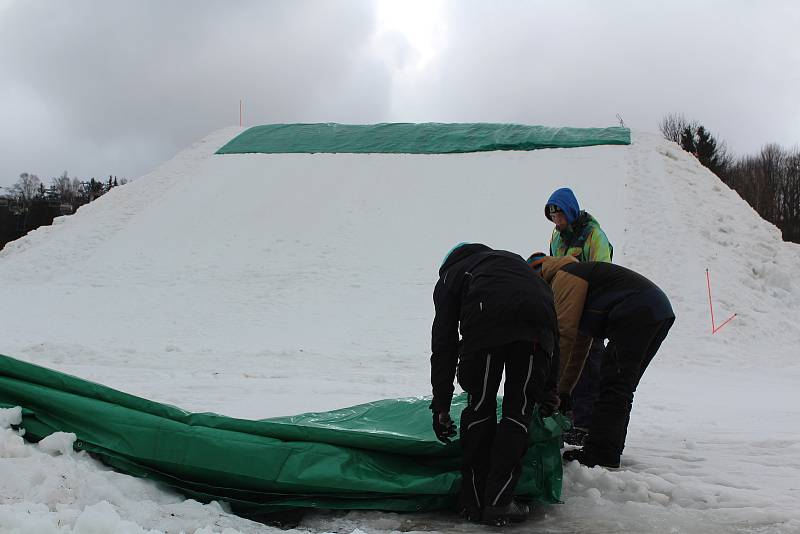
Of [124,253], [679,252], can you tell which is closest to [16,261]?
[124,253]

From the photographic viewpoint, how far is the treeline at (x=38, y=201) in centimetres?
5491

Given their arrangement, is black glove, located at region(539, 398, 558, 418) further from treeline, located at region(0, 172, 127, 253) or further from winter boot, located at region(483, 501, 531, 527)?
treeline, located at region(0, 172, 127, 253)

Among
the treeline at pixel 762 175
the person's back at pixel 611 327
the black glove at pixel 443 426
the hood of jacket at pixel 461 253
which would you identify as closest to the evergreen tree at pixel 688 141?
the treeline at pixel 762 175

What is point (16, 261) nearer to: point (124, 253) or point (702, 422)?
point (124, 253)

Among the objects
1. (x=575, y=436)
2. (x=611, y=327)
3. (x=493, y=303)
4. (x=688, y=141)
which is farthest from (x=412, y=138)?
(x=688, y=141)

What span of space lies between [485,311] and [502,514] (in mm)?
946

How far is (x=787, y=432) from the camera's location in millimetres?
4988

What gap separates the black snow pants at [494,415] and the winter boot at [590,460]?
0.74 metres

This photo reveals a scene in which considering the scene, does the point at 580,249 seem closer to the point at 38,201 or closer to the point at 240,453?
the point at 240,453

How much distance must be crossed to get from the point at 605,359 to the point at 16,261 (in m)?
14.7

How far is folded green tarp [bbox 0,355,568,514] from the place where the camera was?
3217 millimetres

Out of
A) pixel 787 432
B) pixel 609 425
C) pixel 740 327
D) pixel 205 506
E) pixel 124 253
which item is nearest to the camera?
pixel 205 506

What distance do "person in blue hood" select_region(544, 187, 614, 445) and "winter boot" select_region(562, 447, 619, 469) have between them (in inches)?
14.9

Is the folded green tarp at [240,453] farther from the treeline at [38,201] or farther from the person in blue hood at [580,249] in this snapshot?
the treeline at [38,201]
